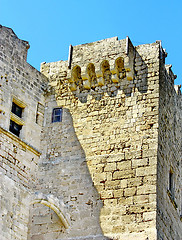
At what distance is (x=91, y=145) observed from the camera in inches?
584

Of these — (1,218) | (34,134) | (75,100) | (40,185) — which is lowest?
(1,218)

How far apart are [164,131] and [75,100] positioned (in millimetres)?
2481

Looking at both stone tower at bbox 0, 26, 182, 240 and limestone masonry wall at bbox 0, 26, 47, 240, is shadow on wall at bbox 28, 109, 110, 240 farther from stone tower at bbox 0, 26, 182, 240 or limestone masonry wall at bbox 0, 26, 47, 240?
limestone masonry wall at bbox 0, 26, 47, 240

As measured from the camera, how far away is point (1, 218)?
1324 centimetres

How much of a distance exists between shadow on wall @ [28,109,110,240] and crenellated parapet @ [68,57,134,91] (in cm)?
107

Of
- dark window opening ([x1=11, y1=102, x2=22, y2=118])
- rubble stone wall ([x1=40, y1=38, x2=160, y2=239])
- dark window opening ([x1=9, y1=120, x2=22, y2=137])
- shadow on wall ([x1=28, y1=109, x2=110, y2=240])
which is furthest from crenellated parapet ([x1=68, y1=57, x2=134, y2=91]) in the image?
dark window opening ([x1=9, y1=120, x2=22, y2=137])

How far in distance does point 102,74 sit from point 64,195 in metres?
3.35

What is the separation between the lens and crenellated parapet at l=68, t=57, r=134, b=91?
15.3 meters

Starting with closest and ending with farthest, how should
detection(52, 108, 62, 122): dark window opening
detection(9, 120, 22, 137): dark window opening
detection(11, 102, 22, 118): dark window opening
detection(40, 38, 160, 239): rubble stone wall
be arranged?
1. detection(40, 38, 160, 239): rubble stone wall
2. detection(9, 120, 22, 137): dark window opening
3. detection(11, 102, 22, 118): dark window opening
4. detection(52, 108, 62, 122): dark window opening

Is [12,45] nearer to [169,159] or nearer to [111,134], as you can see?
[111,134]

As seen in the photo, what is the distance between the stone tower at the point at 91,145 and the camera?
13.8 m

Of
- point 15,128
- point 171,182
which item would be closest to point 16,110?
point 15,128

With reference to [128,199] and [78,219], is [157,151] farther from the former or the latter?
[78,219]

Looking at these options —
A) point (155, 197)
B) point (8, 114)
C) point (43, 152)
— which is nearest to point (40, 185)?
point (43, 152)
